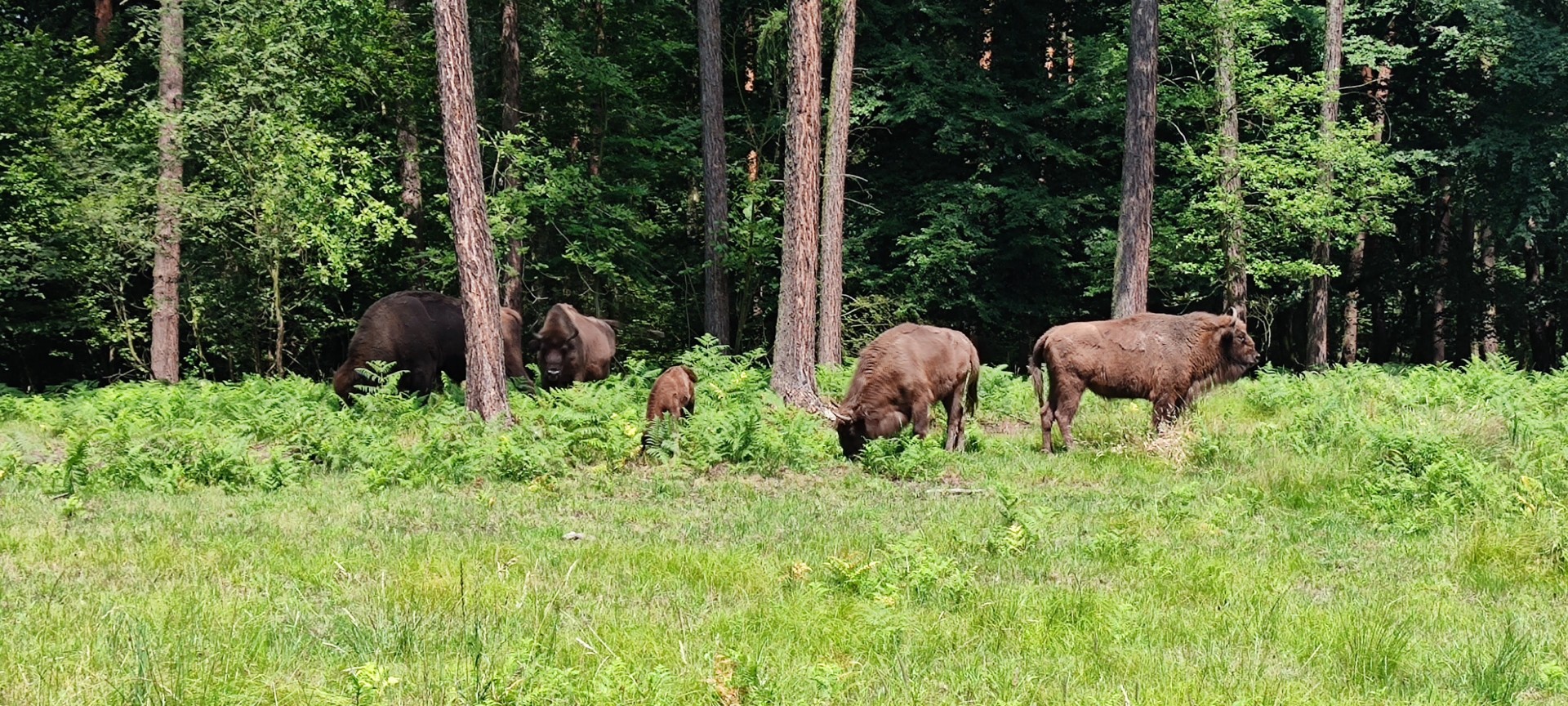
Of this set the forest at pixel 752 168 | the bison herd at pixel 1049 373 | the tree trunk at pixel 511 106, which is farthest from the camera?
the tree trunk at pixel 511 106

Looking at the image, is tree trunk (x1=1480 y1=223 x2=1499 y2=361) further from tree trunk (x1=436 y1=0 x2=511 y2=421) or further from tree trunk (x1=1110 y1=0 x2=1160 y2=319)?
tree trunk (x1=436 y1=0 x2=511 y2=421)

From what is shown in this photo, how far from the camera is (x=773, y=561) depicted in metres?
7.84

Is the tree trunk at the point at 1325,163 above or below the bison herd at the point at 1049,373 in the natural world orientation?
above

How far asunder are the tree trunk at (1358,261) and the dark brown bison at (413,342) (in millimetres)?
21574

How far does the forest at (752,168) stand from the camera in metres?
24.5

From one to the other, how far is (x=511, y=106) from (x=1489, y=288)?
25.2m

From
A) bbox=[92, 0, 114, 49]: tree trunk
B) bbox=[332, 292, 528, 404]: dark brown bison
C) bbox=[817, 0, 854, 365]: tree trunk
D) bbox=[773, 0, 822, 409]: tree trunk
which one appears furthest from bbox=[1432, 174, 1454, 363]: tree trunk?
bbox=[92, 0, 114, 49]: tree trunk

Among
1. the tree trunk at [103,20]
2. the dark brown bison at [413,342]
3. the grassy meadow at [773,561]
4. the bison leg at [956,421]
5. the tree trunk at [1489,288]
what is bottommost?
the grassy meadow at [773,561]

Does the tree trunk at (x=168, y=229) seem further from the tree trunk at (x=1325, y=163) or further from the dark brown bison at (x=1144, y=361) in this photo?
the tree trunk at (x=1325, y=163)

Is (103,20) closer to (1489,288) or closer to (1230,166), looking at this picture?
(1230,166)

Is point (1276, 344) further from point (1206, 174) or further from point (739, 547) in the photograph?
point (739, 547)

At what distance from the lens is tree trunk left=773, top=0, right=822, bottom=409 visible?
17.8m

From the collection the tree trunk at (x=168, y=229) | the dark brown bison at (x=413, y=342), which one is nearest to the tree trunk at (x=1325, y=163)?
the dark brown bison at (x=413, y=342)

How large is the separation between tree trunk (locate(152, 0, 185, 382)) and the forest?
0.83 feet
